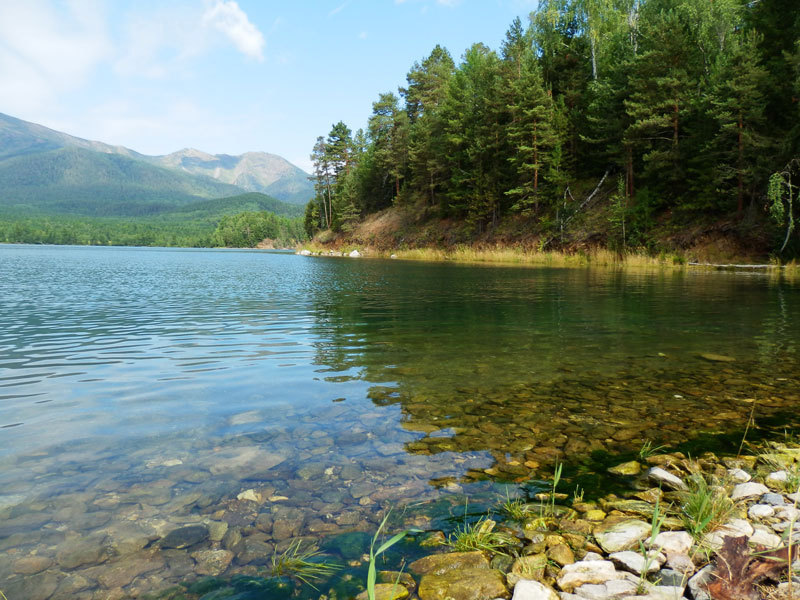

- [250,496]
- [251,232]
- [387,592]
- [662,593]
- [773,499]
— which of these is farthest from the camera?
[251,232]

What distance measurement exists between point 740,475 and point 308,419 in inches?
163

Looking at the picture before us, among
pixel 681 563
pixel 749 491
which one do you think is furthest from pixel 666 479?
pixel 681 563

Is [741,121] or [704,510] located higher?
[741,121]

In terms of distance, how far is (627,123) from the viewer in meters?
34.7

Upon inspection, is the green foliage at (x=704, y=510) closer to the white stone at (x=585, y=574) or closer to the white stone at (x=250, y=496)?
the white stone at (x=585, y=574)

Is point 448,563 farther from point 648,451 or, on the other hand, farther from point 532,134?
point 532,134

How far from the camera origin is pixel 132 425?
5086 mm

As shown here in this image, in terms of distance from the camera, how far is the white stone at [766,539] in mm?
2650

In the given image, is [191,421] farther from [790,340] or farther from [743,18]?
[743,18]

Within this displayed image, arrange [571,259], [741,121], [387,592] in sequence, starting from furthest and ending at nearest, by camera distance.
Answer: [571,259], [741,121], [387,592]

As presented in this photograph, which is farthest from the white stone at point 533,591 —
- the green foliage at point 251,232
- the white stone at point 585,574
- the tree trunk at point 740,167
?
the green foliage at point 251,232

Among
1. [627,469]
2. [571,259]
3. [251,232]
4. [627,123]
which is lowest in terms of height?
[627,469]

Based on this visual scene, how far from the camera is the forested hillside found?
26562 millimetres

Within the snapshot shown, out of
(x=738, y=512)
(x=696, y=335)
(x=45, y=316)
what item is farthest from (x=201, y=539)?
(x=45, y=316)
